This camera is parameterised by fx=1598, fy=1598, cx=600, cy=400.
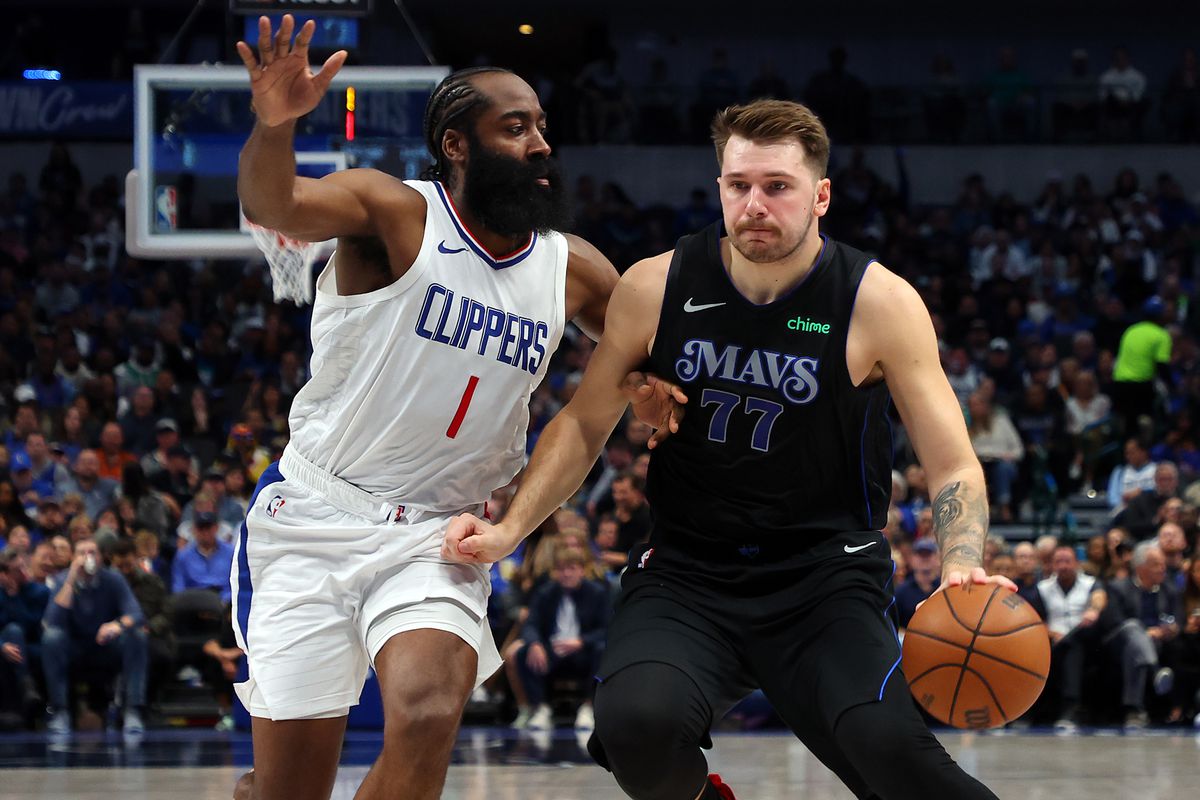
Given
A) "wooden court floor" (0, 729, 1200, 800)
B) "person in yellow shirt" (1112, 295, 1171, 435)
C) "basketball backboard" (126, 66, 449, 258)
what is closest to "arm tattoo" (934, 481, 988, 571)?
"wooden court floor" (0, 729, 1200, 800)

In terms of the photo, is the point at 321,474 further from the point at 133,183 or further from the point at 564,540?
the point at 564,540

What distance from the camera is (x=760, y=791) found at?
8.11 m

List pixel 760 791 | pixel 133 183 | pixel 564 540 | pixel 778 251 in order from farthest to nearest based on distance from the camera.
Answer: pixel 564 540, pixel 133 183, pixel 760 791, pixel 778 251

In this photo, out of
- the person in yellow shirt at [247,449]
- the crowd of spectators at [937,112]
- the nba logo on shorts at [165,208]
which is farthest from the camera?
the crowd of spectators at [937,112]

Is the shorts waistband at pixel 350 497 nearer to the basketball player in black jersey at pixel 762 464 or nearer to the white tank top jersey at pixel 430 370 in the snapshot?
the white tank top jersey at pixel 430 370

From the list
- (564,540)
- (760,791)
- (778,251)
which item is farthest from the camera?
(564,540)

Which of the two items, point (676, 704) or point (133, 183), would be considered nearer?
point (676, 704)

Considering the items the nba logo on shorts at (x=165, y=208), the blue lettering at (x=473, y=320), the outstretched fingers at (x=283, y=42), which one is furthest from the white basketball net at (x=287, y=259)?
the nba logo on shorts at (x=165, y=208)

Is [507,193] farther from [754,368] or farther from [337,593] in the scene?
[337,593]

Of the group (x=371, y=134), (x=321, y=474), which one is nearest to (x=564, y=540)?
(x=371, y=134)

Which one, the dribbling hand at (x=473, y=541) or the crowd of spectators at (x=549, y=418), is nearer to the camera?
the dribbling hand at (x=473, y=541)

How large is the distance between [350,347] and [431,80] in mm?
5111

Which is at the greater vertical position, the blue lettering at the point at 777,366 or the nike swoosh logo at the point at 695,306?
the nike swoosh logo at the point at 695,306

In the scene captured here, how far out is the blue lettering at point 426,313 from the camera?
450 cm
